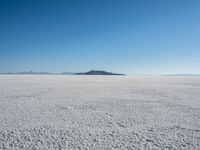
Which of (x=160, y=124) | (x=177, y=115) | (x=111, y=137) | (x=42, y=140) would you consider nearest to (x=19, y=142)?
(x=42, y=140)

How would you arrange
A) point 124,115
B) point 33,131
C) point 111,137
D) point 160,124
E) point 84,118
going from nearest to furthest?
point 111,137 < point 33,131 < point 160,124 < point 84,118 < point 124,115

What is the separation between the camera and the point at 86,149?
2545mm

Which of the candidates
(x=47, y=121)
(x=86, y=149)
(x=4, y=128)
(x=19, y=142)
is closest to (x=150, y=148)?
(x=86, y=149)

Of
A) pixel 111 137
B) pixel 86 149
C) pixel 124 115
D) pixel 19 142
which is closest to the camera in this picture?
pixel 86 149

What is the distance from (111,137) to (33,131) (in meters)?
1.60

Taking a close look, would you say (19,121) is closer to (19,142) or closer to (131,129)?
(19,142)

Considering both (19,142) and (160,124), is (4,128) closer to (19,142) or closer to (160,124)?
(19,142)

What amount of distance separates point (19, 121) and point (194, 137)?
3.87m

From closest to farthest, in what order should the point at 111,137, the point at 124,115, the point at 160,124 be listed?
the point at 111,137, the point at 160,124, the point at 124,115

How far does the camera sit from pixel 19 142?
272cm

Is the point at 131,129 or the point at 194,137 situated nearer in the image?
the point at 194,137

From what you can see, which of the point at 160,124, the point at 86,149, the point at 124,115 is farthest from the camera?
the point at 124,115

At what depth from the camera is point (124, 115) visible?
14.7 feet

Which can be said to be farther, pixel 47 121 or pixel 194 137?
pixel 47 121
